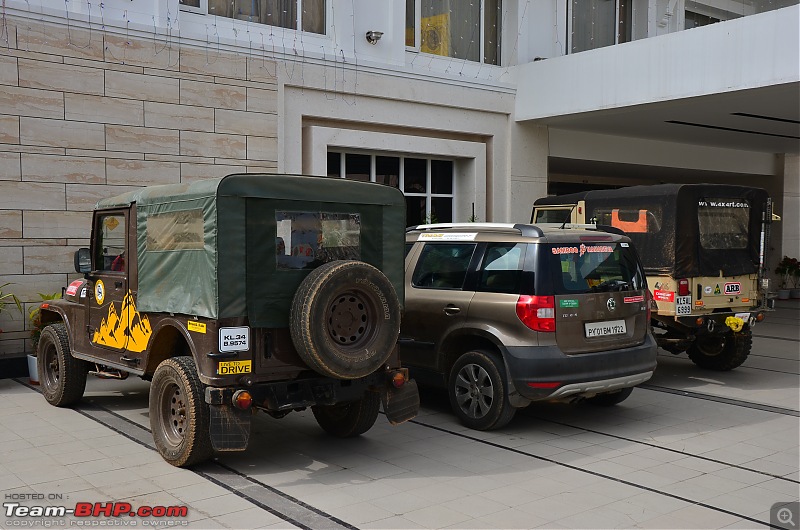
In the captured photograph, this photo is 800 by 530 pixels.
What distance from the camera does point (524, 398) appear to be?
7320mm

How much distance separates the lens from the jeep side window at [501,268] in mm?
7492

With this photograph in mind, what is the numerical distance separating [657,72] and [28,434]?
10.3 metres

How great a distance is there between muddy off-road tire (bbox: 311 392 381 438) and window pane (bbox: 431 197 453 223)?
800 cm

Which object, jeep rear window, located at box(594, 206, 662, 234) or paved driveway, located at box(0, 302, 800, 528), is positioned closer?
paved driveway, located at box(0, 302, 800, 528)

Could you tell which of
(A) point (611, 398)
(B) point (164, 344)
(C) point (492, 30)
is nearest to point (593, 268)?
(A) point (611, 398)

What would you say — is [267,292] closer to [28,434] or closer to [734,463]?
[28,434]

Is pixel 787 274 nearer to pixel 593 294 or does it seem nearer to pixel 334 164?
pixel 334 164

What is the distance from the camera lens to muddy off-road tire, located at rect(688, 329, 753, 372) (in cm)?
1059

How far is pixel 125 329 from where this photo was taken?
7.16 m

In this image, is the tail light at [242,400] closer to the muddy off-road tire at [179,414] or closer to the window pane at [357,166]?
the muddy off-road tire at [179,414]

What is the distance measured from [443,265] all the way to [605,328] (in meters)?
1.78

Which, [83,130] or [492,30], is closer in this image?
[83,130]

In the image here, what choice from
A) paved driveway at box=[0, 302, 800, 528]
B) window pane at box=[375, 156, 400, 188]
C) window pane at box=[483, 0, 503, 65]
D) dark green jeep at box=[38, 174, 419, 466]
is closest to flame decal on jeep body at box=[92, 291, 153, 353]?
dark green jeep at box=[38, 174, 419, 466]

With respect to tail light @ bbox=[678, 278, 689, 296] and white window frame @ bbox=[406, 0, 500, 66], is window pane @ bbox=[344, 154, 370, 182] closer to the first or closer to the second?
white window frame @ bbox=[406, 0, 500, 66]
